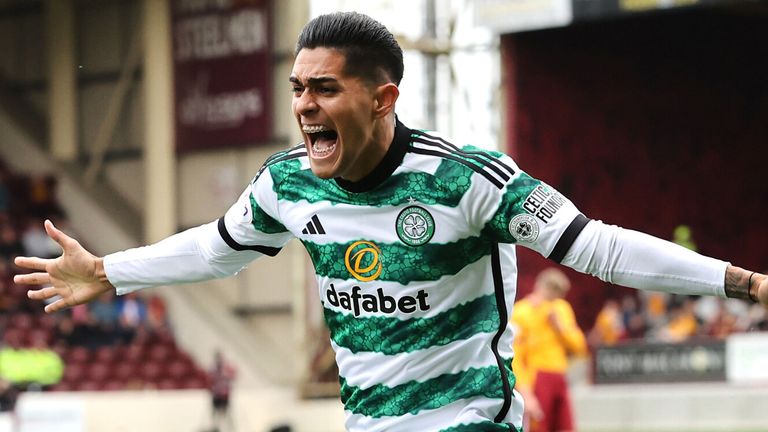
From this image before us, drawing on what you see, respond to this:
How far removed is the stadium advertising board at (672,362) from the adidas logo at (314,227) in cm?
1416

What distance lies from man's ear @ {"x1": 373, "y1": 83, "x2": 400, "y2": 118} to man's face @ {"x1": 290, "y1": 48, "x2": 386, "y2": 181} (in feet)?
0.05

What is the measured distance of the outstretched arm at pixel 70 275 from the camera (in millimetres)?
4711

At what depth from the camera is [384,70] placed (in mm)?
4270

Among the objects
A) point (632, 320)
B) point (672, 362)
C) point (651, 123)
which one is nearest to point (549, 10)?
point (672, 362)

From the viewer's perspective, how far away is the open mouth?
414 cm

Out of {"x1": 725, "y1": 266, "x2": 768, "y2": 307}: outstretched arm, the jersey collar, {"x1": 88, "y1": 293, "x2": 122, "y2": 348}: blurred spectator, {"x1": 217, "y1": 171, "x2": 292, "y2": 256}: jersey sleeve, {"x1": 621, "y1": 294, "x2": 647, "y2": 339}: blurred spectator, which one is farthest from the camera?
{"x1": 621, "y1": 294, "x2": 647, "y2": 339}: blurred spectator

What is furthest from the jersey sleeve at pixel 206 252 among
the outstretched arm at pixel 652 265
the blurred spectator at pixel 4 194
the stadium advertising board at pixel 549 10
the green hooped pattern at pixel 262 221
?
the blurred spectator at pixel 4 194

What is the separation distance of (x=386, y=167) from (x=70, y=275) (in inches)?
48.1

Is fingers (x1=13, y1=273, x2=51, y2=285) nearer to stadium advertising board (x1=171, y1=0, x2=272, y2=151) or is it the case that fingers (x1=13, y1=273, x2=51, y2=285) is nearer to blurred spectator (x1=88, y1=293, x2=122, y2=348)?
blurred spectator (x1=88, y1=293, x2=122, y2=348)

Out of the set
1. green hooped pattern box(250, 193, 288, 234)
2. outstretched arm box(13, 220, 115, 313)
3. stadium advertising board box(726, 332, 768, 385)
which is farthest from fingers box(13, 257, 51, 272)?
stadium advertising board box(726, 332, 768, 385)

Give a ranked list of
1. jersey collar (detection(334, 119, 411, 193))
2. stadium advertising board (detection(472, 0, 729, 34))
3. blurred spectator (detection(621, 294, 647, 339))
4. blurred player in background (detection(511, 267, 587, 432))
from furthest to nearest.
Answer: blurred spectator (detection(621, 294, 647, 339)), stadium advertising board (detection(472, 0, 729, 34)), blurred player in background (detection(511, 267, 587, 432)), jersey collar (detection(334, 119, 411, 193))

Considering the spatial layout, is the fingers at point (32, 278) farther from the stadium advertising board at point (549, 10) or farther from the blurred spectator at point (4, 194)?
the blurred spectator at point (4, 194)

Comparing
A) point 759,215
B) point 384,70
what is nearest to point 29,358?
point 384,70

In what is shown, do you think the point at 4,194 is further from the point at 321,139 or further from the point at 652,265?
the point at 652,265
